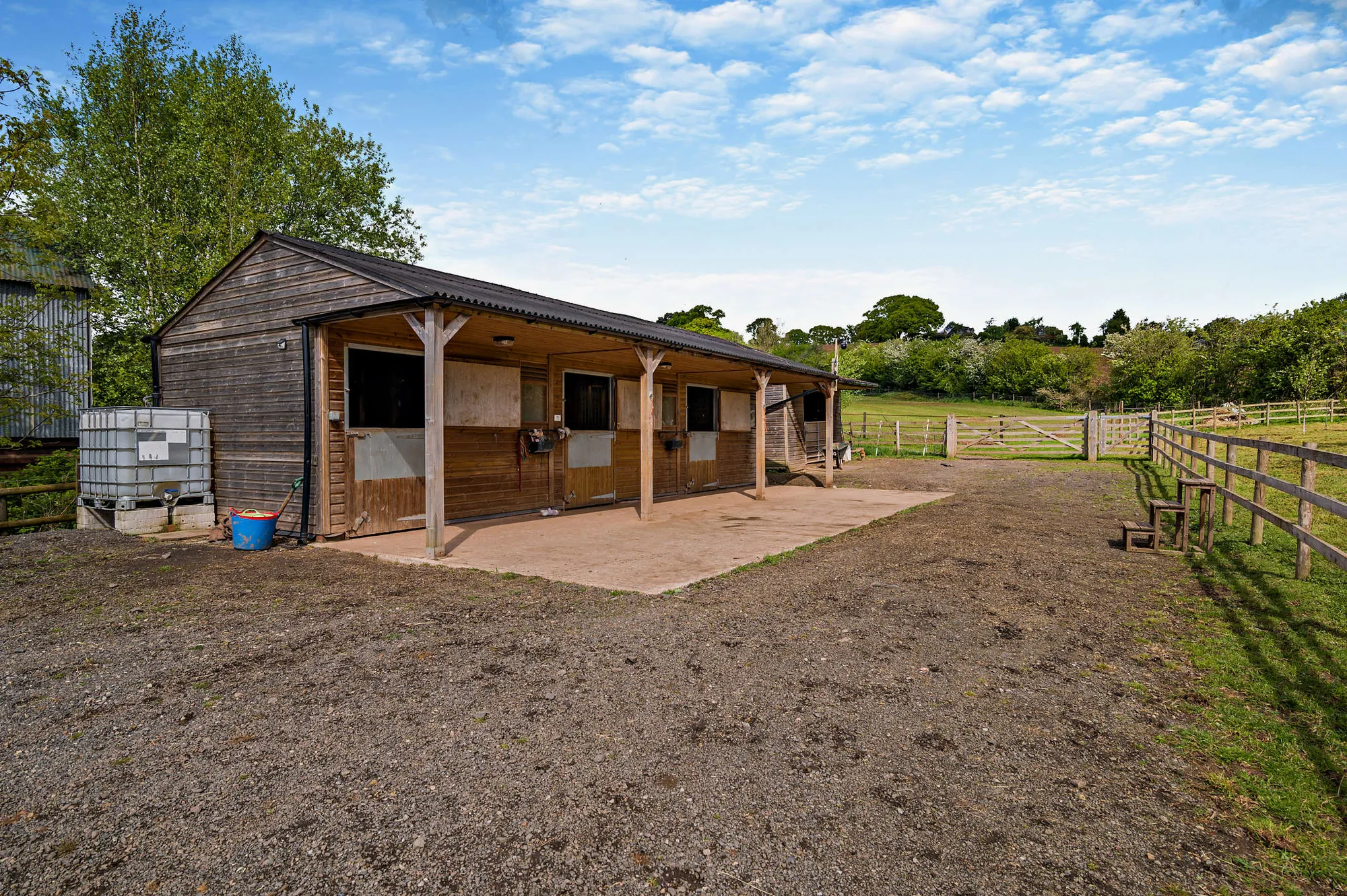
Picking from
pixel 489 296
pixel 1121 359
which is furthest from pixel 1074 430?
pixel 1121 359

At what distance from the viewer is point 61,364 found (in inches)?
606

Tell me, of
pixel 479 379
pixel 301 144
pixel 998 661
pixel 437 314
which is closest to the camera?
pixel 998 661

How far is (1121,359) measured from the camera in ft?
167

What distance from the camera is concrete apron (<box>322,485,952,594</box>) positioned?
6516 millimetres

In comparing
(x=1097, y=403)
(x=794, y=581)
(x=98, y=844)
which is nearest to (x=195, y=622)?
(x=98, y=844)

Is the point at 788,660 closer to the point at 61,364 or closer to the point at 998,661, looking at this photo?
the point at 998,661

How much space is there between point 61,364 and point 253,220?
22.2 feet

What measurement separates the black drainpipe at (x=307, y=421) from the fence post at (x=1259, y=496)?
962cm

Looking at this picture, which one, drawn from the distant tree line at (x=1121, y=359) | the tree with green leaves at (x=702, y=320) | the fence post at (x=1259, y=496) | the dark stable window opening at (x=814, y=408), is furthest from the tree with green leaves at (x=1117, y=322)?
the fence post at (x=1259, y=496)

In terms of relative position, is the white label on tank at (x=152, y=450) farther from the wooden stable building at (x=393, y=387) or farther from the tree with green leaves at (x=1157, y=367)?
the tree with green leaves at (x=1157, y=367)

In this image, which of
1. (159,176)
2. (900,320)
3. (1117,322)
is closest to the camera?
(159,176)

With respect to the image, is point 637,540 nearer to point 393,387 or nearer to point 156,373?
point 393,387

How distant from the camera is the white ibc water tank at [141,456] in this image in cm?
829

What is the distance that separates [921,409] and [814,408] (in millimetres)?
37467
